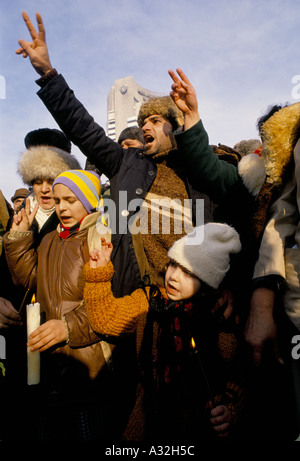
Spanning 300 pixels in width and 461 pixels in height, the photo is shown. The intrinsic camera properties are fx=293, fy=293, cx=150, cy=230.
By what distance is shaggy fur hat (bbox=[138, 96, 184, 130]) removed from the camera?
103 inches

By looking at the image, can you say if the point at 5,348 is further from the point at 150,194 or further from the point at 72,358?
the point at 150,194

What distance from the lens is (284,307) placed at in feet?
4.88

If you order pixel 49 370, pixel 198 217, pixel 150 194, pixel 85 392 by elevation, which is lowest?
pixel 85 392

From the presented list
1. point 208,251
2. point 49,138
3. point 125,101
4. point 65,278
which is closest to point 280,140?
point 208,251

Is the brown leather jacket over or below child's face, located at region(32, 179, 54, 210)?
below

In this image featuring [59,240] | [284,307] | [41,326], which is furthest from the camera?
[59,240]

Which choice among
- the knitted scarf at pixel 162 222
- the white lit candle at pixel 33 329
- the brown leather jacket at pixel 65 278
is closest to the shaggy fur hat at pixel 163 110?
the knitted scarf at pixel 162 222

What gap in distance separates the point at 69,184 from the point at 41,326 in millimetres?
1002

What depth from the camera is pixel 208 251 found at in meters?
1.75

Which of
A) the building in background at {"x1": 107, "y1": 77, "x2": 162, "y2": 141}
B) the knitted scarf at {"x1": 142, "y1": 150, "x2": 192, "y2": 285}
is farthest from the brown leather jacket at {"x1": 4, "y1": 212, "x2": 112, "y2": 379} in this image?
the building in background at {"x1": 107, "y1": 77, "x2": 162, "y2": 141}

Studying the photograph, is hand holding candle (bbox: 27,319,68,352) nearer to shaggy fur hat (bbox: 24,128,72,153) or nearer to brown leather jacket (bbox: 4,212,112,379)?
brown leather jacket (bbox: 4,212,112,379)

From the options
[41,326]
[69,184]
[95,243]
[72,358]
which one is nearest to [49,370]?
[72,358]

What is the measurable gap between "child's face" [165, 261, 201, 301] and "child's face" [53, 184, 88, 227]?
2.84 feet

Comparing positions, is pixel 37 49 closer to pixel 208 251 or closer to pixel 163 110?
pixel 163 110
